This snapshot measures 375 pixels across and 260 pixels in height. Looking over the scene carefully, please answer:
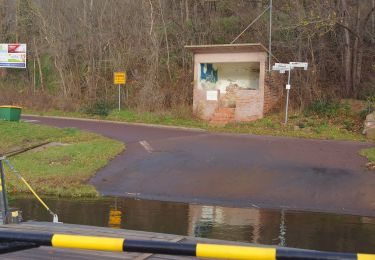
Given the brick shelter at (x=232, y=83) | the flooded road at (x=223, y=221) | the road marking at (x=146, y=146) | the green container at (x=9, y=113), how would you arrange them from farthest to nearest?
the brick shelter at (x=232, y=83) → the green container at (x=9, y=113) → the road marking at (x=146, y=146) → the flooded road at (x=223, y=221)

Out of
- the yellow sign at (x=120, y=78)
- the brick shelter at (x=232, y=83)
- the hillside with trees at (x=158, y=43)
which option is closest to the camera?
the brick shelter at (x=232, y=83)

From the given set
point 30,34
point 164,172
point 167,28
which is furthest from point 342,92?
point 30,34

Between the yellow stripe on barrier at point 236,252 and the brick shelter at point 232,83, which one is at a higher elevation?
the brick shelter at point 232,83

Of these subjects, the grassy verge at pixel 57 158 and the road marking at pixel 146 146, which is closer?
the grassy verge at pixel 57 158

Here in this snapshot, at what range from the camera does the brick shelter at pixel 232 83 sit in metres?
24.5

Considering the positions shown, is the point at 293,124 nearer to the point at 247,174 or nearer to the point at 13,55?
the point at 247,174

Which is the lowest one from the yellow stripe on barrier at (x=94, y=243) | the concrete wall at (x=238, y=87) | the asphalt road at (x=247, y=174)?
the asphalt road at (x=247, y=174)

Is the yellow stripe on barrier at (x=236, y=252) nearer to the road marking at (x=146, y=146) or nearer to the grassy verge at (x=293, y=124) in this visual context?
the road marking at (x=146, y=146)

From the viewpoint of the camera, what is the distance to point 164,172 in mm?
13633

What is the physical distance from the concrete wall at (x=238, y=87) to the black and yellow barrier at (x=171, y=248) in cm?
2184

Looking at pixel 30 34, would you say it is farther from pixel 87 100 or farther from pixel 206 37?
pixel 206 37

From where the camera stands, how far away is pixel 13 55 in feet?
123

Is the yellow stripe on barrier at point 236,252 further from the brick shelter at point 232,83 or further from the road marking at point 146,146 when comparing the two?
the brick shelter at point 232,83

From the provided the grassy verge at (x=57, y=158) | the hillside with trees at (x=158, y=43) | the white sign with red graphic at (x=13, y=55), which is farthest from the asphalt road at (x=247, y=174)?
the white sign with red graphic at (x=13, y=55)
